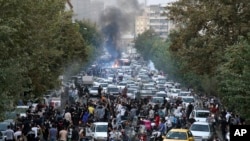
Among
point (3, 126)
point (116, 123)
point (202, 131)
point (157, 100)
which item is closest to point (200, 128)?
point (202, 131)

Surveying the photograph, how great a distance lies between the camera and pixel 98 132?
38500 millimetres

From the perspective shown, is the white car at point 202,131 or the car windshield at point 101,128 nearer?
the car windshield at point 101,128

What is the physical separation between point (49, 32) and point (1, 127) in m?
9.37

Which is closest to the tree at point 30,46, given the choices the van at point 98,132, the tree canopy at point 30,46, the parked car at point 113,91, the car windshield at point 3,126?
the tree canopy at point 30,46

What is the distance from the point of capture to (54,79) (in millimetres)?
49625

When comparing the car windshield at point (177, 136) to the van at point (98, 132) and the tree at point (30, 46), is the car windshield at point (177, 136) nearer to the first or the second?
the van at point (98, 132)

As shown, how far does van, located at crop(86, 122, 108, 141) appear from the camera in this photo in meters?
38.0

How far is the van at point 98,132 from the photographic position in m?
38.0

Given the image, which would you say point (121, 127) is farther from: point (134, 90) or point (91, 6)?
point (91, 6)

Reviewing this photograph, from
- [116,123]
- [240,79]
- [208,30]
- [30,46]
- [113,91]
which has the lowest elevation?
[116,123]

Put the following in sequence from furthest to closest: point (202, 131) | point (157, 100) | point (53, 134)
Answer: point (157, 100) → point (202, 131) → point (53, 134)

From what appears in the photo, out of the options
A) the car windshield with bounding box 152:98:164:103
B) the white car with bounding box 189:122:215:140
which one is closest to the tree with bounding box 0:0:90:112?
the car windshield with bounding box 152:98:164:103

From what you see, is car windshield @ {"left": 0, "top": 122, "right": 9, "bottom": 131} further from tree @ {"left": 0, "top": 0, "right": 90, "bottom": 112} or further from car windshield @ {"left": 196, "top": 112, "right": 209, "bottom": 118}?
car windshield @ {"left": 196, "top": 112, "right": 209, "bottom": 118}

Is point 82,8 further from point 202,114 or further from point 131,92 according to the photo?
point 202,114
